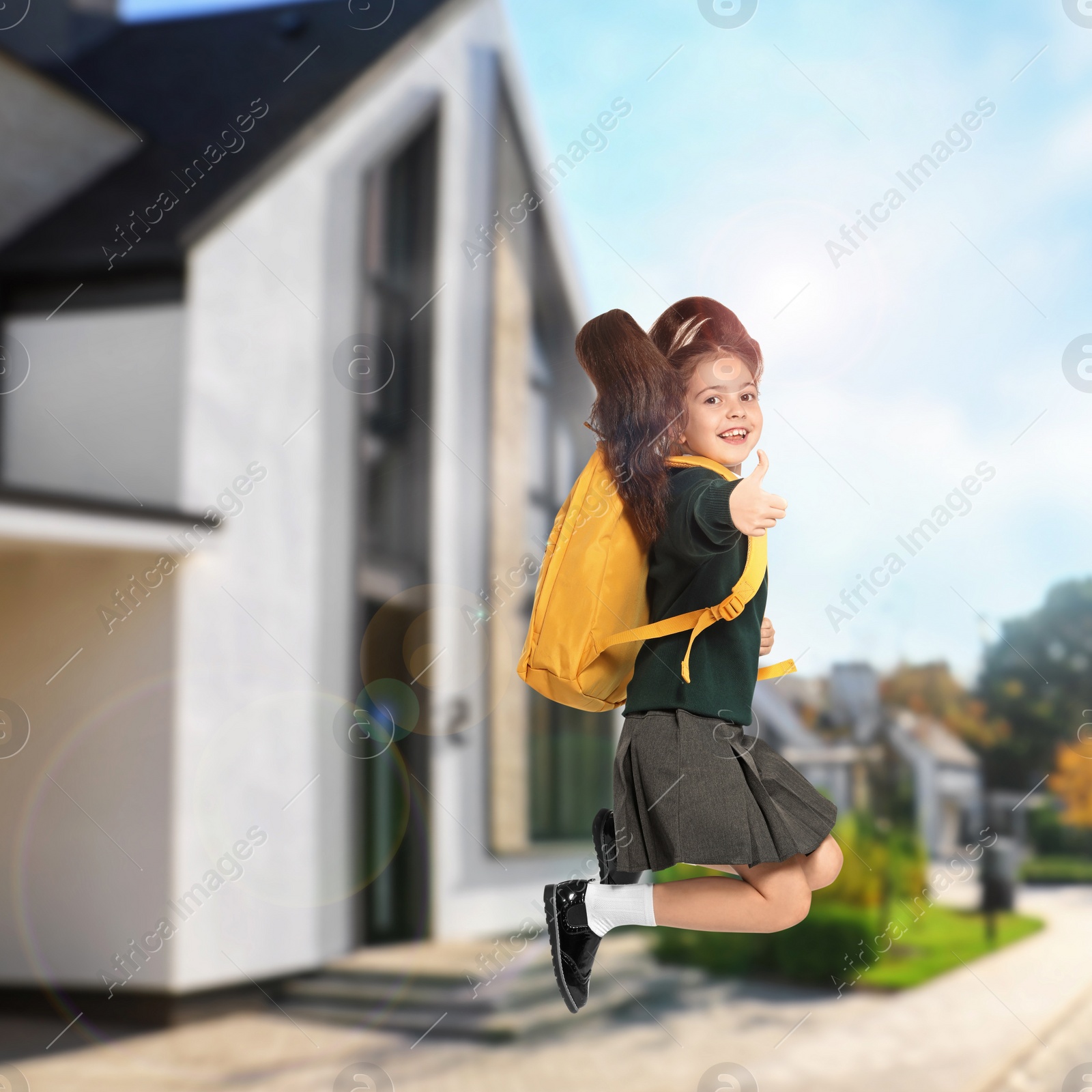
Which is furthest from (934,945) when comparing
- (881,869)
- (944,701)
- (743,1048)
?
(944,701)

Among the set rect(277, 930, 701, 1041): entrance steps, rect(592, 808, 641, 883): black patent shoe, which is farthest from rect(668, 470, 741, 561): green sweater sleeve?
rect(277, 930, 701, 1041): entrance steps

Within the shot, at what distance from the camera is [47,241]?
8375mm

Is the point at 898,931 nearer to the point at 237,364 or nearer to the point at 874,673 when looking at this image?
the point at 874,673

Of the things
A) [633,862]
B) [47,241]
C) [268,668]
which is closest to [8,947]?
[268,668]

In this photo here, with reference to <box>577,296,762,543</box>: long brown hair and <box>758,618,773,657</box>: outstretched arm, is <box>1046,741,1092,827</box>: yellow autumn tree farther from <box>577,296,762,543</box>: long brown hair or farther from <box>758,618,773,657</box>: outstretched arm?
<box>577,296,762,543</box>: long brown hair

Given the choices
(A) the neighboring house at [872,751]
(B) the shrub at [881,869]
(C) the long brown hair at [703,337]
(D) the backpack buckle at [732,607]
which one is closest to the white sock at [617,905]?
(D) the backpack buckle at [732,607]

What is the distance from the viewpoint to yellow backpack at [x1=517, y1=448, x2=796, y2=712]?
4.66ft

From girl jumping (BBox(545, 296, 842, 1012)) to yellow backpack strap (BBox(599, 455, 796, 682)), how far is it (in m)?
0.02

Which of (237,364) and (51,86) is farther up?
(51,86)

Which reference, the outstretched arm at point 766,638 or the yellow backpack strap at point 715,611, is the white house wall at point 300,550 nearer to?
the outstretched arm at point 766,638

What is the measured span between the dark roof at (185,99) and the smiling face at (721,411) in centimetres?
685

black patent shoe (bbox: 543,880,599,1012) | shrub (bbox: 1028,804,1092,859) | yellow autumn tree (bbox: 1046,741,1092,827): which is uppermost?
black patent shoe (bbox: 543,880,599,1012)

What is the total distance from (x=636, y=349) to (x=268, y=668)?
21.3ft

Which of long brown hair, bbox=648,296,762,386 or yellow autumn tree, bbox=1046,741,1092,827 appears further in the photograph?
yellow autumn tree, bbox=1046,741,1092,827
